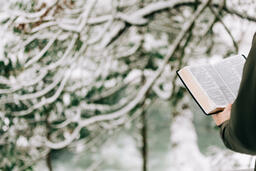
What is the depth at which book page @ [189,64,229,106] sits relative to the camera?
0.83m

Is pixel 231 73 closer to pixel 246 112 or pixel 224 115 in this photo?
pixel 224 115

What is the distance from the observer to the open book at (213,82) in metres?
0.81

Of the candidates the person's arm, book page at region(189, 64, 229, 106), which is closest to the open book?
book page at region(189, 64, 229, 106)

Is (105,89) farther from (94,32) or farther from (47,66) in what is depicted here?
(47,66)

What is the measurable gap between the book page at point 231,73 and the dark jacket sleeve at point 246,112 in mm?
244

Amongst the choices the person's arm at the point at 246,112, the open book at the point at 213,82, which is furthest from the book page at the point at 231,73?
the person's arm at the point at 246,112

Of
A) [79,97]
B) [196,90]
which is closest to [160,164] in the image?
[79,97]

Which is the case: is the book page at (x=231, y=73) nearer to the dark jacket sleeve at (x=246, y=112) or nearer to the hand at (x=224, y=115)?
the hand at (x=224, y=115)

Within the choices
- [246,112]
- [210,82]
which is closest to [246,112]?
[246,112]

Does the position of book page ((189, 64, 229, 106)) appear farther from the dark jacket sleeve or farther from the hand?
the dark jacket sleeve

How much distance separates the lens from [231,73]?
2.97 ft

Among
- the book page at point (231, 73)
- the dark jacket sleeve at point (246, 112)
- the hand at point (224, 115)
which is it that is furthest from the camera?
the book page at point (231, 73)

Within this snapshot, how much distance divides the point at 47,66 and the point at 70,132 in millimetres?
621

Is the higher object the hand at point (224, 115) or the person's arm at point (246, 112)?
the person's arm at point (246, 112)
